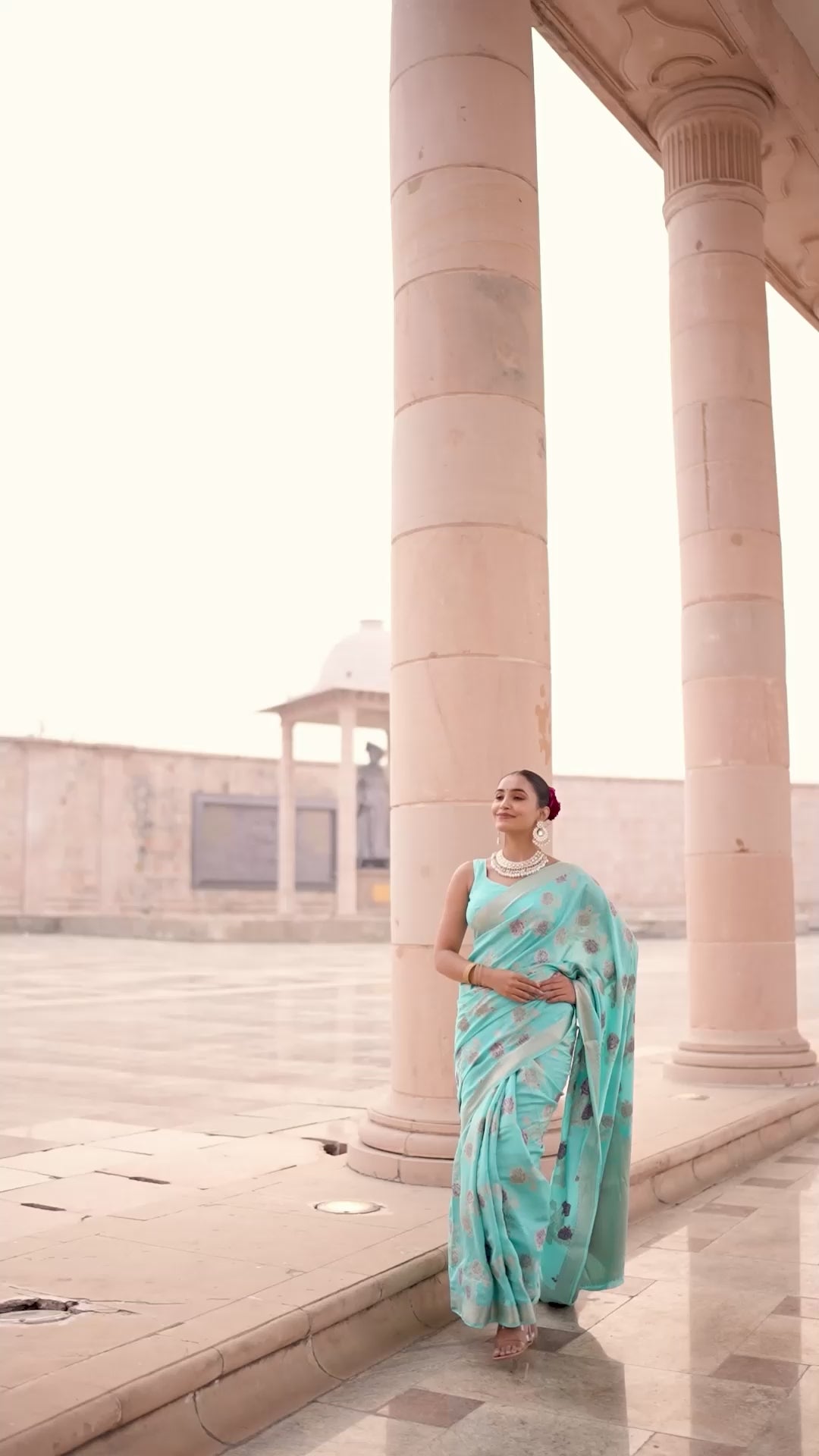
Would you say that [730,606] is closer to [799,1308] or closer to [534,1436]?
[799,1308]

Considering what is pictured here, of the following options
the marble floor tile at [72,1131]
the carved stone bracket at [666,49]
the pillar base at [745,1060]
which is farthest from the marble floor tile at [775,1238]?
the carved stone bracket at [666,49]

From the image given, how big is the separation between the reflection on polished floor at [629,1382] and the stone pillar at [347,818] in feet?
95.3

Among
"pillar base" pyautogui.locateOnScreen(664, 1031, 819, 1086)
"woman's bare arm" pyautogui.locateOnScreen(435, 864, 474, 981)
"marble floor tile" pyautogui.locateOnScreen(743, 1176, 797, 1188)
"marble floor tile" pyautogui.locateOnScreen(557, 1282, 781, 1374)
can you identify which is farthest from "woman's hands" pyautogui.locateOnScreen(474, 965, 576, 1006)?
"pillar base" pyautogui.locateOnScreen(664, 1031, 819, 1086)

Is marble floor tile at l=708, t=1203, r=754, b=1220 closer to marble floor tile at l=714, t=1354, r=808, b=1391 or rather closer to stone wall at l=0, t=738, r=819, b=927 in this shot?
marble floor tile at l=714, t=1354, r=808, b=1391

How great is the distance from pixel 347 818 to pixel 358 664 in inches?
206

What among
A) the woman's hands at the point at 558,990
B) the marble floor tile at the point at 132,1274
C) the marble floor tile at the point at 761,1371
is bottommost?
the marble floor tile at the point at 761,1371

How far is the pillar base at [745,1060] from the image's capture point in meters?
9.09

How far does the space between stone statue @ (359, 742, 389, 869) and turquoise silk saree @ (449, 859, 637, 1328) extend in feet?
132

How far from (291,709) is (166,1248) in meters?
31.8

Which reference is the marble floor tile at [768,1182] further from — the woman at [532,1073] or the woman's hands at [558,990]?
the woman's hands at [558,990]

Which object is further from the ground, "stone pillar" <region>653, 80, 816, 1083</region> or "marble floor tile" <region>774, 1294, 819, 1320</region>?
"stone pillar" <region>653, 80, 816, 1083</region>

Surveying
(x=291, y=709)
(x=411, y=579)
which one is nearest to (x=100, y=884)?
(x=291, y=709)

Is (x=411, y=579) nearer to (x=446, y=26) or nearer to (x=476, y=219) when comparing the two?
(x=476, y=219)

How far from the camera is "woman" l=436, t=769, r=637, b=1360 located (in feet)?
14.0
